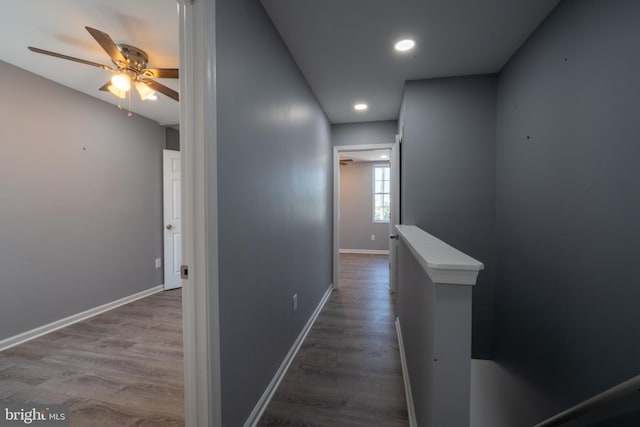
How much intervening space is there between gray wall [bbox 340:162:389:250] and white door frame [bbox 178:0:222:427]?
6068 mm

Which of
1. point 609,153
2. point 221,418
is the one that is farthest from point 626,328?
point 221,418

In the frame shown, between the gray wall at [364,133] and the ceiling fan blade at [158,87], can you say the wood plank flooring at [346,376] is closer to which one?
the gray wall at [364,133]

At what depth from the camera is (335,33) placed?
1848mm

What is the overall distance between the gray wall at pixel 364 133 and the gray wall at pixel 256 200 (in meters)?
1.55

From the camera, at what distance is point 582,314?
55.1 inches

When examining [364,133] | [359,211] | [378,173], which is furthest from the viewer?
[359,211]

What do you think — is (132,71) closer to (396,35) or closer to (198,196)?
(198,196)

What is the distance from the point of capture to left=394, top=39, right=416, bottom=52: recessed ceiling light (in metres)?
1.93

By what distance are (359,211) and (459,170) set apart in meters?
4.57

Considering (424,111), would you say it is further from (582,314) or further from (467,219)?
(582,314)

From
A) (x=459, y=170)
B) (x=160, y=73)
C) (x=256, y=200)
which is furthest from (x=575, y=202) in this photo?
(x=160, y=73)

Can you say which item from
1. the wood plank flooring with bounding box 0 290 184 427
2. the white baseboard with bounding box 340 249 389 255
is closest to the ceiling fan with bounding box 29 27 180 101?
the wood plank flooring with bounding box 0 290 184 427

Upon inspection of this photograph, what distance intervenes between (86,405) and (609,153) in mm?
3228

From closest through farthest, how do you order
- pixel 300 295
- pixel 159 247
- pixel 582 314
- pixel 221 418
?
1. pixel 221 418
2. pixel 582 314
3. pixel 300 295
4. pixel 159 247
